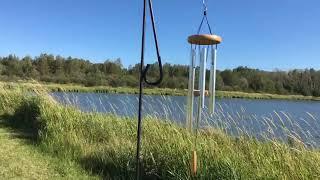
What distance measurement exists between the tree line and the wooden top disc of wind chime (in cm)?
4363

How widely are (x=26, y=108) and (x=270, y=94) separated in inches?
2590

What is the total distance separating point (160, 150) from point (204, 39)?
1836 millimetres

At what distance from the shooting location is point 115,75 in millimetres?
77562

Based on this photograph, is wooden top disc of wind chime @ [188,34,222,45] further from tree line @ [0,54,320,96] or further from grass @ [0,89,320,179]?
tree line @ [0,54,320,96]

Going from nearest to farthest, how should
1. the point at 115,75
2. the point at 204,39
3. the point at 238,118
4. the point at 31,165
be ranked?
the point at 204,39, the point at 31,165, the point at 238,118, the point at 115,75

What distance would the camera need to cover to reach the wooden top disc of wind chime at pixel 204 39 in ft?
20.0

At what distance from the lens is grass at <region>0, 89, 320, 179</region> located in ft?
19.0

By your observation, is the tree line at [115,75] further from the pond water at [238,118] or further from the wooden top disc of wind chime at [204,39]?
the wooden top disc of wind chime at [204,39]

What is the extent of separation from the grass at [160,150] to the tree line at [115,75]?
1573 inches

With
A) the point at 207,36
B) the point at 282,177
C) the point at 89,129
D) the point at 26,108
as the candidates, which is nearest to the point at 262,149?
the point at 282,177

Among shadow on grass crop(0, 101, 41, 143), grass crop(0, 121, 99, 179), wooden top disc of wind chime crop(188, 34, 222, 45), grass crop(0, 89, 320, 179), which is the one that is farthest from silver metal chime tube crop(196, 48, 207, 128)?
shadow on grass crop(0, 101, 41, 143)

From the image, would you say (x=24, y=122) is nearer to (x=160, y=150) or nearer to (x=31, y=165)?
(x=31, y=165)

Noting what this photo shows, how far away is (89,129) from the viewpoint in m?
9.76

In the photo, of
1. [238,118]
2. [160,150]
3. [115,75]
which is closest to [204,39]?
[160,150]
